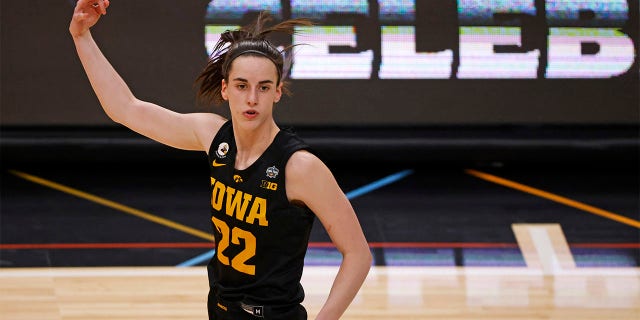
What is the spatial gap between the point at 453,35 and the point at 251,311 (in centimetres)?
491

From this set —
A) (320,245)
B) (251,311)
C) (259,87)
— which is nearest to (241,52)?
(259,87)

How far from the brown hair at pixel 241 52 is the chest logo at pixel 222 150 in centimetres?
20

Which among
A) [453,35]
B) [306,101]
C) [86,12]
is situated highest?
[86,12]

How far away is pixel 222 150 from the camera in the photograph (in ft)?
10.0

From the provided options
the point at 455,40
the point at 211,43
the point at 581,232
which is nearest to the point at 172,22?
the point at 211,43

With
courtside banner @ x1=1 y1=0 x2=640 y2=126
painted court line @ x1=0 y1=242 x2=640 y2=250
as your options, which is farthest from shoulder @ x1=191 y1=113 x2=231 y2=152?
courtside banner @ x1=1 y1=0 x2=640 y2=126

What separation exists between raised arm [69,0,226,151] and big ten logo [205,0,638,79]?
4.38 meters

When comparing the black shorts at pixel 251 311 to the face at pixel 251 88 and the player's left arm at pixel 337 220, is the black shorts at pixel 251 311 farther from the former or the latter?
the face at pixel 251 88

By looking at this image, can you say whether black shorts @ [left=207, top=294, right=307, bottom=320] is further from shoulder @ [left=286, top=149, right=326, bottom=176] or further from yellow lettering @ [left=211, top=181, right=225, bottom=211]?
shoulder @ [left=286, top=149, right=326, bottom=176]

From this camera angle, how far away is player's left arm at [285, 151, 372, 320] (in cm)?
285

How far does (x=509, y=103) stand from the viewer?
7781 millimetres

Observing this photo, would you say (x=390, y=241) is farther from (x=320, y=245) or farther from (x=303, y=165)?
(x=303, y=165)

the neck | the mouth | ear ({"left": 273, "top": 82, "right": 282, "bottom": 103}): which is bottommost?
the neck

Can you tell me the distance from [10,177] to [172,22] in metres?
1.82
